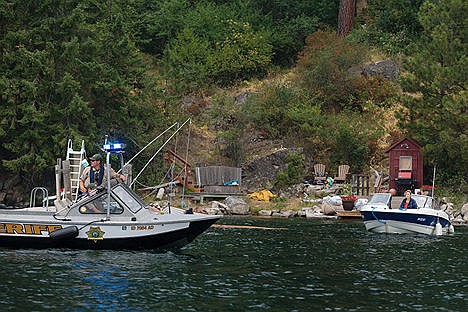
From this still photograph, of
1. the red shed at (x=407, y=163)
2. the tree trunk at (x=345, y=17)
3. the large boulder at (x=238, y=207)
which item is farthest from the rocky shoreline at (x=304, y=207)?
the tree trunk at (x=345, y=17)

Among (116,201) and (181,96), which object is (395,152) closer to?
(181,96)

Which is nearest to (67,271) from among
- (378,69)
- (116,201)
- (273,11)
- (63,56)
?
(116,201)

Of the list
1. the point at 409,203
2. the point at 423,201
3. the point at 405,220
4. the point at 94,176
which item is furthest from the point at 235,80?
the point at 94,176

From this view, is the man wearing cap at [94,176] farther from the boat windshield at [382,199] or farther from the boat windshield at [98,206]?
A: the boat windshield at [382,199]

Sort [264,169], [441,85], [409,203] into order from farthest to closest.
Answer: [264,169] < [441,85] < [409,203]

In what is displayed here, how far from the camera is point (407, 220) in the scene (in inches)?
1246

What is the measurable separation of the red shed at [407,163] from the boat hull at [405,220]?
10027 millimetres

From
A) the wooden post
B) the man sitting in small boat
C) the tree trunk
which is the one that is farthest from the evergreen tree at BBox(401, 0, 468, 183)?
the wooden post

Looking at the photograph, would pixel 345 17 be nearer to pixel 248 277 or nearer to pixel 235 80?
pixel 235 80

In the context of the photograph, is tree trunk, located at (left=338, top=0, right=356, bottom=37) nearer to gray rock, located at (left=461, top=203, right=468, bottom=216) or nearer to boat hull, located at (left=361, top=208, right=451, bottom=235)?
gray rock, located at (left=461, top=203, right=468, bottom=216)

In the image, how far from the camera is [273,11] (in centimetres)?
6488

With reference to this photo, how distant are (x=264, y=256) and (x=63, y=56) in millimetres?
21662

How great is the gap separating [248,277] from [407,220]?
13571 millimetres

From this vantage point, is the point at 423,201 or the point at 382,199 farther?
the point at 382,199
